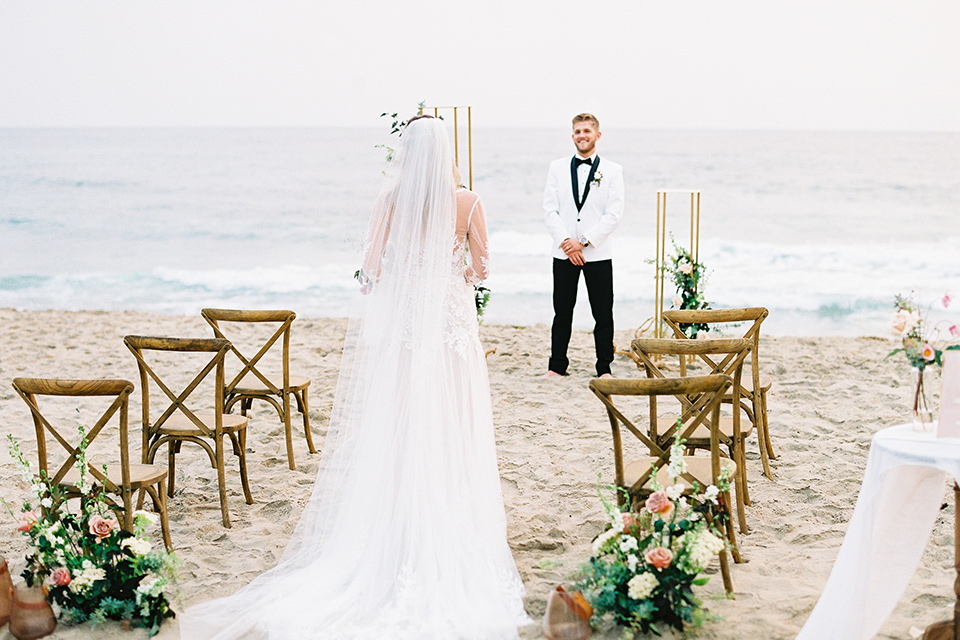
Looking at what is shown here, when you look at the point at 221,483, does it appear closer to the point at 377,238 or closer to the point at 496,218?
the point at 377,238

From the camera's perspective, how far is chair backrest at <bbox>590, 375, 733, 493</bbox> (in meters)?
3.03

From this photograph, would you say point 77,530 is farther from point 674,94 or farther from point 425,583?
point 674,94

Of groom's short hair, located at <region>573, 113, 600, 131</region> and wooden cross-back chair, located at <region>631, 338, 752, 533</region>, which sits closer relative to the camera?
wooden cross-back chair, located at <region>631, 338, 752, 533</region>

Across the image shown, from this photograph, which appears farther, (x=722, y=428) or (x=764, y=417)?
(x=764, y=417)

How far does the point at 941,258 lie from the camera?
16.9m

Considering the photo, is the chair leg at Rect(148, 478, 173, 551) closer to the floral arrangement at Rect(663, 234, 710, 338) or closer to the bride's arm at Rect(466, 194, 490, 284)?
the bride's arm at Rect(466, 194, 490, 284)

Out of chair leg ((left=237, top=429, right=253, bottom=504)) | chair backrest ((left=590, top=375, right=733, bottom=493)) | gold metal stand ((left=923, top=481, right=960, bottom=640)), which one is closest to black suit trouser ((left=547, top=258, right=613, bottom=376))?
chair leg ((left=237, top=429, right=253, bottom=504))

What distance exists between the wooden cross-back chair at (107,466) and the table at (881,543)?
259cm

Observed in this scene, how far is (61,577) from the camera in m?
3.20

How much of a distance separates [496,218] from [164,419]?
16.8 meters

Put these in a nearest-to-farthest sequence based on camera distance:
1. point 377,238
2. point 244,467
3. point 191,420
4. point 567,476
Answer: point 377,238
point 191,420
point 244,467
point 567,476

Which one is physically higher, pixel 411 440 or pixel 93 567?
pixel 411 440

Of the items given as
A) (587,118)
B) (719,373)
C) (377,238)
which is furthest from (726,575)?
(587,118)

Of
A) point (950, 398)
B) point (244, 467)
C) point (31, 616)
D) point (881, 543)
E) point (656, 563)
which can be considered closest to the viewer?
point (950, 398)
